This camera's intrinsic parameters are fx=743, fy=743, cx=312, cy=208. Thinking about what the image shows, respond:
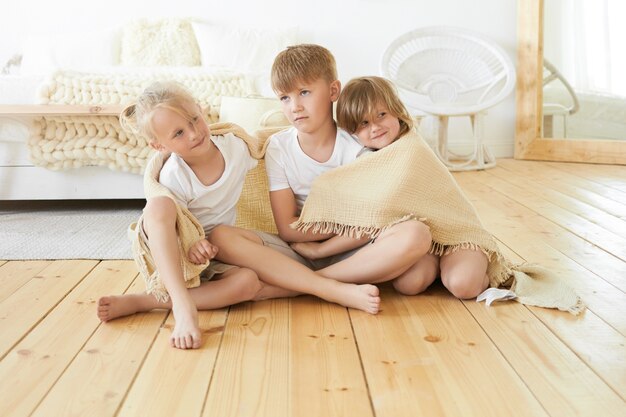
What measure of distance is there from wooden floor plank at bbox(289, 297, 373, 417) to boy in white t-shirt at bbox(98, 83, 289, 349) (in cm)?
15

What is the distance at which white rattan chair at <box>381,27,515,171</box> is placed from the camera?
161 inches

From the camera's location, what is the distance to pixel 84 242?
2.29 metres

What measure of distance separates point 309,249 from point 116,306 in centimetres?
46

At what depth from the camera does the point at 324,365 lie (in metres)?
1.28

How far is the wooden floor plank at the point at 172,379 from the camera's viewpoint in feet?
3.69

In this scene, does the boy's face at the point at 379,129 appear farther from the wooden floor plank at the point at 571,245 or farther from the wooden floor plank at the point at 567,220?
the wooden floor plank at the point at 567,220

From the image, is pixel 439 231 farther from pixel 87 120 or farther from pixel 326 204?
pixel 87 120

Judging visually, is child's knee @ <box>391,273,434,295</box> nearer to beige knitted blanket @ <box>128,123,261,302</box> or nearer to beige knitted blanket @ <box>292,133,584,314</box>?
beige knitted blanket @ <box>292,133,584,314</box>

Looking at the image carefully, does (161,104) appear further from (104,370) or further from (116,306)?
(104,370)

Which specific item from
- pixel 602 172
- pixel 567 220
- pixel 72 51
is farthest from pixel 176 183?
pixel 602 172

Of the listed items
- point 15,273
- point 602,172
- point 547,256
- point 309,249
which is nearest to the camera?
point 309,249

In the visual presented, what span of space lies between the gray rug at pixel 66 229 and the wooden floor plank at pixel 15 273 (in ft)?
0.20

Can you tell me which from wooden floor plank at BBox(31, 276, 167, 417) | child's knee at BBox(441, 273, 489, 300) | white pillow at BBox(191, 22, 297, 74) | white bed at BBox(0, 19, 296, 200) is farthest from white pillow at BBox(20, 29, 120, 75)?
child's knee at BBox(441, 273, 489, 300)

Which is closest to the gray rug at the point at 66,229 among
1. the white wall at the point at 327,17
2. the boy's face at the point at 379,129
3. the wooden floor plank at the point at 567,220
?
the boy's face at the point at 379,129
